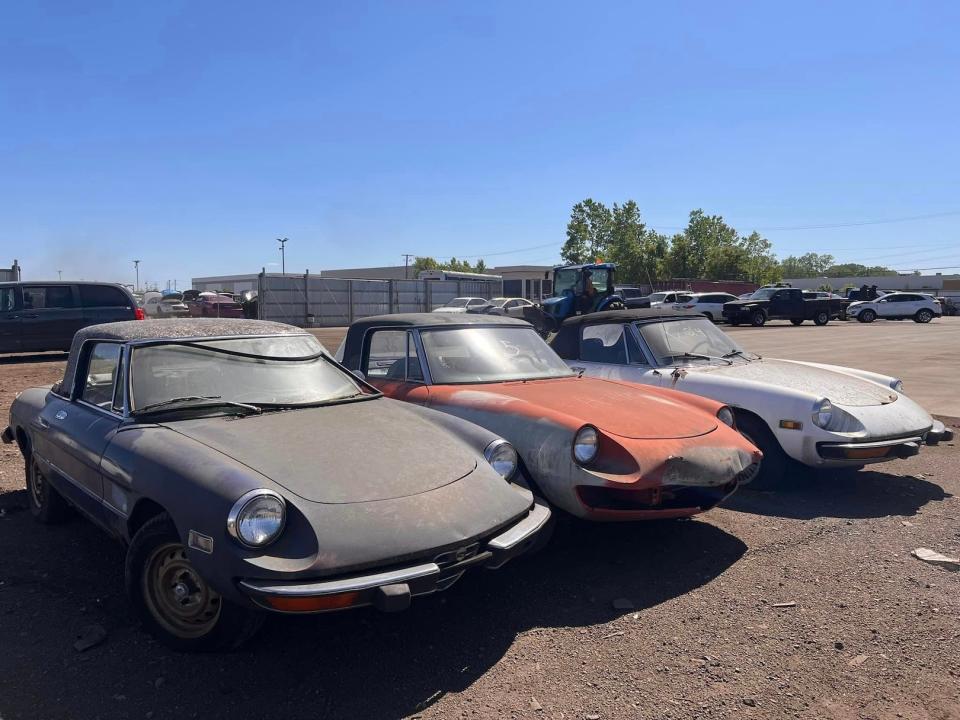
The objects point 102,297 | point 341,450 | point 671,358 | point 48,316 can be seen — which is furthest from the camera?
point 102,297

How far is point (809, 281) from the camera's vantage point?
99.4 meters

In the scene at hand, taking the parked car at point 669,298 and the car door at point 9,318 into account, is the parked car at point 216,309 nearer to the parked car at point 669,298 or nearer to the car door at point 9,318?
the car door at point 9,318

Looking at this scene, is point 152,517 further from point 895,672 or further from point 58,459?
point 895,672

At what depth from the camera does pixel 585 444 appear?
399 cm

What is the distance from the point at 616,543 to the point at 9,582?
3.42 m

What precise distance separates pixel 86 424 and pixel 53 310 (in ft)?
39.1

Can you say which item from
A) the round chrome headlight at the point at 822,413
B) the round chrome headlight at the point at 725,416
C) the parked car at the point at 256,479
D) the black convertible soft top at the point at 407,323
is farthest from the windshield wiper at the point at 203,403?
the round chrome headlight at the point at 822,413

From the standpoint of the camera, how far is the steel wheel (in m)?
2.93

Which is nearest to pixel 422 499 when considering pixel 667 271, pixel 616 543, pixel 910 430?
pixel 616 543

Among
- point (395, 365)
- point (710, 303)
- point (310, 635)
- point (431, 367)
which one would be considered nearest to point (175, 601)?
point (310, 635)

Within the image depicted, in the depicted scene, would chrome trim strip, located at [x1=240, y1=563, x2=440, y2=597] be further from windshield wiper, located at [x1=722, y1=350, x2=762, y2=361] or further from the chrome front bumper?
windshield wiper, located at [x1=722, y1=350, x2=762, y2=361]

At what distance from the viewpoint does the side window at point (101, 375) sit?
3861 mm

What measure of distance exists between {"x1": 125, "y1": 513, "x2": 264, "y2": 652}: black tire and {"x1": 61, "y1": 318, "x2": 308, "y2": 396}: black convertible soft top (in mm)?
1323

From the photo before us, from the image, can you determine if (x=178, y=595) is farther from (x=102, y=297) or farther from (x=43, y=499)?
(x=102, y=297)
